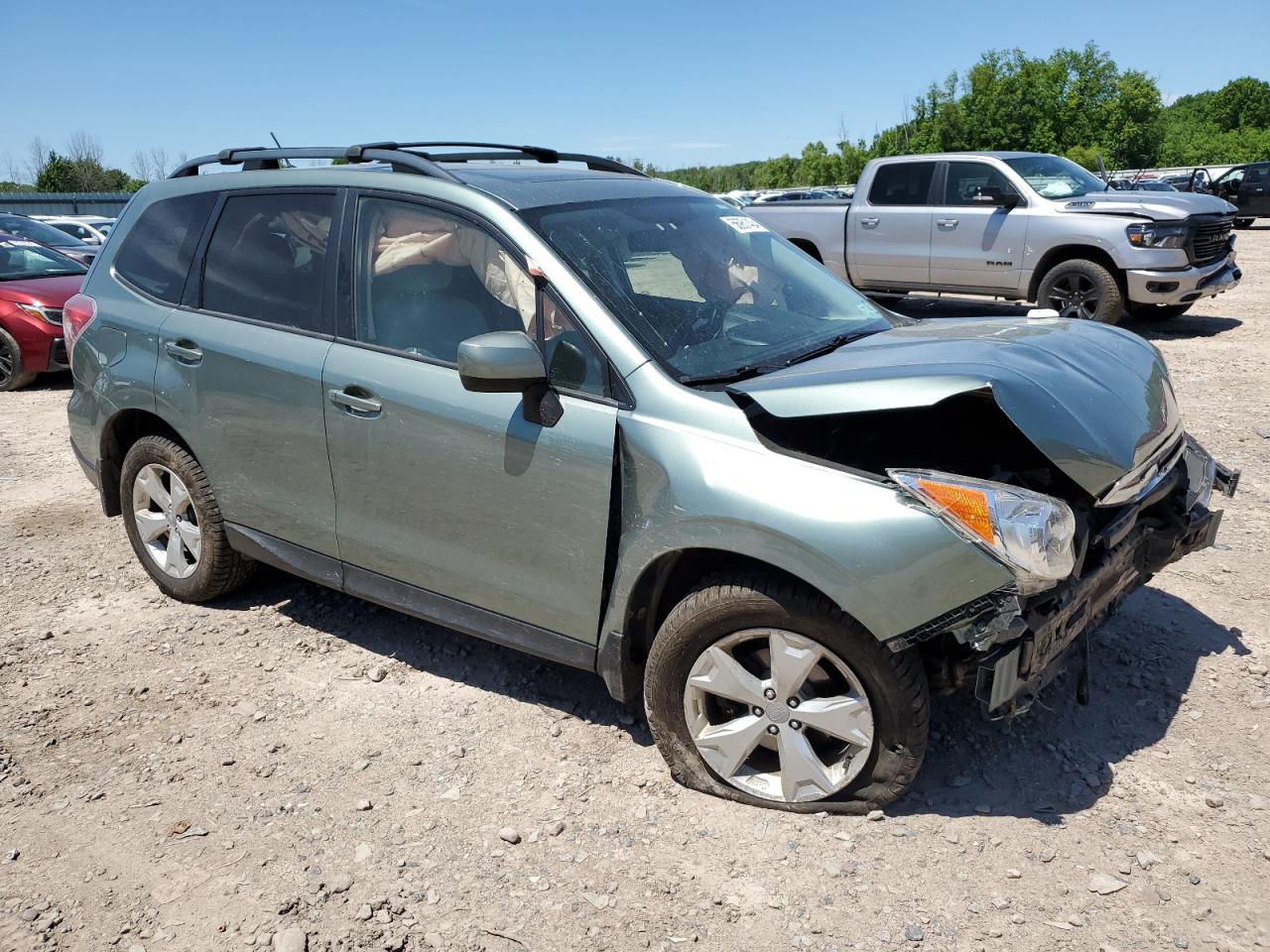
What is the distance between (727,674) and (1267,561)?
3296 millimetres

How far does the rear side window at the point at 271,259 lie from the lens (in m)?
3.84

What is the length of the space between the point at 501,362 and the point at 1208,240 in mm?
10208

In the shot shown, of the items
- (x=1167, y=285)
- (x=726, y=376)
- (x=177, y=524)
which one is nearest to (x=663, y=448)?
(x=726, y=376)

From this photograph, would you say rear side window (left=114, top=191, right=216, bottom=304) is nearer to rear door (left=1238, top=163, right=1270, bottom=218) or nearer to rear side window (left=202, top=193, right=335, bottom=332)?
rear side window (left=202, top=193, right=335, bottom=332)

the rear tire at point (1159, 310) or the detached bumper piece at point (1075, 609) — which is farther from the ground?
the detached bumper piece at point (1075, 609)

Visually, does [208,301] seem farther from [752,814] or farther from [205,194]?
[752,814]

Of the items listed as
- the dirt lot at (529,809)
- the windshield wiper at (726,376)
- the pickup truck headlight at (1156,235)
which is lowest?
the dirt lot at (529,809)

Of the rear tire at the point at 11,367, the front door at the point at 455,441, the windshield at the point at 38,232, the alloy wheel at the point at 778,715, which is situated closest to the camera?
the alloy wheel at the point at 778,715

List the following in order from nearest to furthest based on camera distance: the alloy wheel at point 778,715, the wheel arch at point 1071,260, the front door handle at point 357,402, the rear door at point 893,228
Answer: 1. the alloy wheel at point 778,715
2. the front door handle at point 357,402
3. the wheel arch at point 1071,260
4. the rear door at point 893,228

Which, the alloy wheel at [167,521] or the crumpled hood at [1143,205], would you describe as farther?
the crumpled hood at [1143,205]

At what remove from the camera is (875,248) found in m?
12.2

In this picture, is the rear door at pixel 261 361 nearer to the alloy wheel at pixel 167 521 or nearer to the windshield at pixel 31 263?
the alloy wheel at pixel 167 521

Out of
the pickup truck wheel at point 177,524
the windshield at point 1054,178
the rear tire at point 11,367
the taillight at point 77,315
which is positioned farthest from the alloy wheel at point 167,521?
the windshield at point 1054,178

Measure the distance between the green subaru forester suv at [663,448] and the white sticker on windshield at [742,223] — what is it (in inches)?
0.7
